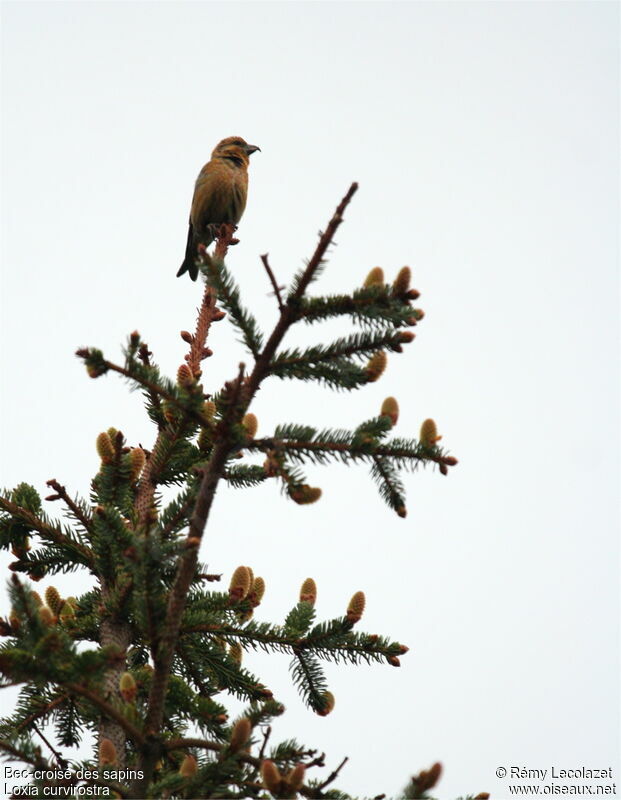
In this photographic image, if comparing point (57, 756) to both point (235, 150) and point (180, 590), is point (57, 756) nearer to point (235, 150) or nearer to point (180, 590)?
point (180, 590)

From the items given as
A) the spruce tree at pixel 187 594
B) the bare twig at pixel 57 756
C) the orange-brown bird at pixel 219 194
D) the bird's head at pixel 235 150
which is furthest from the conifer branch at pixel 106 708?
the bird's head at pixel 235 150

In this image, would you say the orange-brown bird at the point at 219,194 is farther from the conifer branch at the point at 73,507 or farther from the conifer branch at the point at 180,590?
the conifer branch at the point at 180,590

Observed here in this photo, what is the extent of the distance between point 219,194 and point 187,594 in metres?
5.23

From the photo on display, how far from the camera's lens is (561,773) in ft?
12.4

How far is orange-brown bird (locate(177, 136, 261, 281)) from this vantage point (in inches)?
300

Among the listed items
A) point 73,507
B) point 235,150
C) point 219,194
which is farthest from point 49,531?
point 235,150

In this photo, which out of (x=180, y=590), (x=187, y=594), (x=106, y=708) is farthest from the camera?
(x=187, y=594)

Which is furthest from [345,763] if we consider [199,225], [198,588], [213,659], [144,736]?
[199,225]

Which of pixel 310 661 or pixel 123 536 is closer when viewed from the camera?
pixel 123 536

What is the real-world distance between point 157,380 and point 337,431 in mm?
633

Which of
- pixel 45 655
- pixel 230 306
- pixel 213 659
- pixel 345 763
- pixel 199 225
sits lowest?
pixel 45 655

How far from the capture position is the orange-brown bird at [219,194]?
7.62 metres

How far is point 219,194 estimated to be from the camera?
7.62 meters

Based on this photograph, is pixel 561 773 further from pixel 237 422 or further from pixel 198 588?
pixel 237 422
